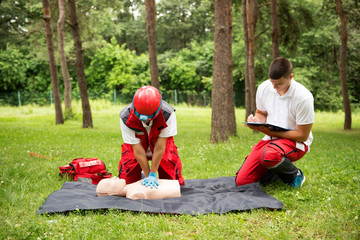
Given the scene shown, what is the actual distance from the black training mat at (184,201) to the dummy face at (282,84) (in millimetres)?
1433

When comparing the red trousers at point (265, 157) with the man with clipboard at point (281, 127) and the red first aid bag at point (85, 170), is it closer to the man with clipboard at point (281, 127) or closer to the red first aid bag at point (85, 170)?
the man with clipboard at point (281, 127)

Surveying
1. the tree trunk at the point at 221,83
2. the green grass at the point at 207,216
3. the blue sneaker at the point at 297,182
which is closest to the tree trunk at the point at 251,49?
the tree trunk at the point at 221,83

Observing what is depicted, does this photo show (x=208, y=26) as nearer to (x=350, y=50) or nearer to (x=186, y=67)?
(x=186, y=67)

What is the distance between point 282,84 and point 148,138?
203 centimetres

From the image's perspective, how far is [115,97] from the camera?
3462 centimetres

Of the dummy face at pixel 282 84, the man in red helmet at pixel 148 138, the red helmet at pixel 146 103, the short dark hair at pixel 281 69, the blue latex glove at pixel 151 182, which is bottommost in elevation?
the blue latex glove at pixel 151 182

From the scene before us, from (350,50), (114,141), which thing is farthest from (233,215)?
(350,50)

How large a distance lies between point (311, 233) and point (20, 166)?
17.1 feet

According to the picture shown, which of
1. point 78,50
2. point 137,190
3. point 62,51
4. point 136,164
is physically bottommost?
point 137,190

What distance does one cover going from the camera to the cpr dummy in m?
4.34

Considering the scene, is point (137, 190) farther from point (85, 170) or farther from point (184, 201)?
point (85, 170)

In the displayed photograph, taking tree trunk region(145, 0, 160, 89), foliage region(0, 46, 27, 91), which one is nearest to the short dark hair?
tree trunk region(145, 0, 160, 89)

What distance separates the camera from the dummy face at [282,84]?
434cm

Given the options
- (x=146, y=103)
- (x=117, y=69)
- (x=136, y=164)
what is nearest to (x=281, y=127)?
(x=146, y=103)
